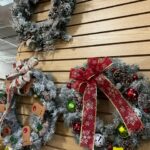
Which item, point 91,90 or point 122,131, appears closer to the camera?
point 122,131

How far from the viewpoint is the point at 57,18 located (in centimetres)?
207

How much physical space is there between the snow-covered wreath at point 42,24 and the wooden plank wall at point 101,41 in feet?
0.19

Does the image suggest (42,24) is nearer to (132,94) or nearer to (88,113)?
(88,113)

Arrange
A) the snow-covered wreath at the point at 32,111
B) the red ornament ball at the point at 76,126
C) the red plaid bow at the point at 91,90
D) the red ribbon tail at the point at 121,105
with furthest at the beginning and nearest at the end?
the snow-covered wreath at the point at 32,111 < the red ornament ball at the point at 76,126 < the red plaid bow at the point at 91,90 < the red ribbon tail at the point at 121,105

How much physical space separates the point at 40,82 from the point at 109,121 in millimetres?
618

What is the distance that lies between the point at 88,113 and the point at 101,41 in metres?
0.50

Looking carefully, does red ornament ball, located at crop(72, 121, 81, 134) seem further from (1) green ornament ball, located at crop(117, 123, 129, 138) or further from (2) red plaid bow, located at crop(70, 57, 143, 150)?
(1) green ornament ball, located at crop(117, 123, 129, 138)

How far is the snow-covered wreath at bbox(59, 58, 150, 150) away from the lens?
1.53m

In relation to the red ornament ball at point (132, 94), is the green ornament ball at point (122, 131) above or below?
below

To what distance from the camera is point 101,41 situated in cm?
187

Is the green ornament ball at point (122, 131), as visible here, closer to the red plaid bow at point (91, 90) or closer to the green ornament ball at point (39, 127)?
the red plaid bow at point (91, 90)

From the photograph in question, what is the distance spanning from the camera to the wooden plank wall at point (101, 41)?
1.70 meters

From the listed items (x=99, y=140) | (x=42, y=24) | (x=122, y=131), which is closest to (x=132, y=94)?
(x=122, y=131)

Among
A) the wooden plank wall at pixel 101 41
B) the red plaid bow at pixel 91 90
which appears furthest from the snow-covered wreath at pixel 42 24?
the red plaid bow at pixel 91 90
